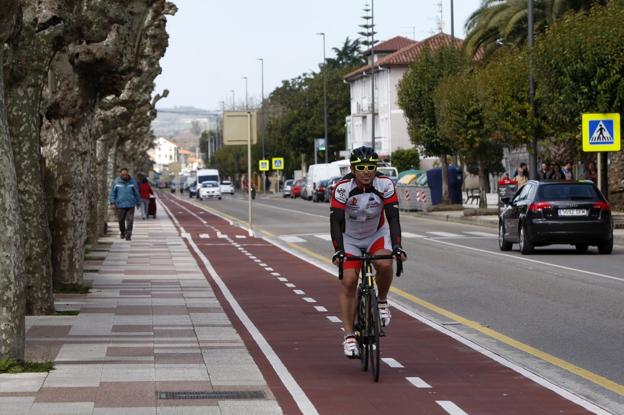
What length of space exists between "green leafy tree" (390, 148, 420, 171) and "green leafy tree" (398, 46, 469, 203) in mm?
36875

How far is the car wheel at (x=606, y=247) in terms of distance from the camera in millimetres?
28342

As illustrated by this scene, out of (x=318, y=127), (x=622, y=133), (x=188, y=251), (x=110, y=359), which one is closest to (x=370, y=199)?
(x=110, y=359)

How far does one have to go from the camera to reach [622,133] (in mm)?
43094

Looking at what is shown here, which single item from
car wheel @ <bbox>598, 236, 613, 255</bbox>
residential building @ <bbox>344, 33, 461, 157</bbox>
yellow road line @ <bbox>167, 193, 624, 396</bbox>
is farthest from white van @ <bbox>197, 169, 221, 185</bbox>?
yellow road line @ <bbox>167, 193, 624, 396</bbox>

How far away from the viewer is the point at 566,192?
2831 cm

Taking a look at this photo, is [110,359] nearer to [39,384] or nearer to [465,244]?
[39,384]

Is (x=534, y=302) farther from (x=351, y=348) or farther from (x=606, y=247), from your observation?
(x=606, y=247)

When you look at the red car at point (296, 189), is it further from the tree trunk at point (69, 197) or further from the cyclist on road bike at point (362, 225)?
the cyclist on road bike at point (362, 225)

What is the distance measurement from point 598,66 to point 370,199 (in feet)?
96.0

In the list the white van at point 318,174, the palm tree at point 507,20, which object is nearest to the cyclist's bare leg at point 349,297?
the palm tree at point 507,20

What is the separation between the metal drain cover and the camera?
10078 millimetres

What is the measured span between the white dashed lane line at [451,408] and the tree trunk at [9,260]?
3528mm

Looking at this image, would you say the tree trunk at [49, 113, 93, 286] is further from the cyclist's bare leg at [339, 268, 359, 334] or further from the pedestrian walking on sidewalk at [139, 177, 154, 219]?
the pedestrian walking on sidewalk at [139, 177, 154, 219]

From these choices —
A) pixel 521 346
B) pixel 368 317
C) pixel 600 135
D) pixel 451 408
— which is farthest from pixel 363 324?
pixel 600 135
